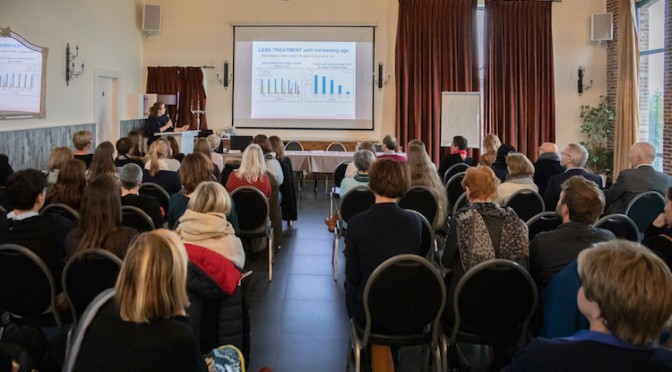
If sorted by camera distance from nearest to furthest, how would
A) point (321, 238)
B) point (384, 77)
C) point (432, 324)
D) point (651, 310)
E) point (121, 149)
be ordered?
point (651, 310)
point (432, 324)
point (121, 149)
point (321, 238)
point (384, 77)

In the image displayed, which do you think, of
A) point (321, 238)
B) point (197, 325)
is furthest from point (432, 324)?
point (321, 238)

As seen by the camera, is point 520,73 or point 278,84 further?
point 278,84

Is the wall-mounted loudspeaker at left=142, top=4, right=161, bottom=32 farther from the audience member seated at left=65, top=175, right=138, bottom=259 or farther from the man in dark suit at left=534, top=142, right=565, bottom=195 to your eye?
the audience member seated at left=65, top=175, right=138, bottom=259

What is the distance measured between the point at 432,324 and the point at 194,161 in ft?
7.76

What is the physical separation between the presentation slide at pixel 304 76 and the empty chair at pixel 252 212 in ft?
21.4

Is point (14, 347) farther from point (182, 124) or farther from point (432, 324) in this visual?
point (182, 124)

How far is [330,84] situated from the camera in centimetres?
1146

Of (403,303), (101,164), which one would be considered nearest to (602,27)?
(101,164)

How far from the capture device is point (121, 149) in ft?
20.2

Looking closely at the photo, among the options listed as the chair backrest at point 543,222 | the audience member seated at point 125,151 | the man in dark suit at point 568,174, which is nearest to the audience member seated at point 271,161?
the audience member seated at point 125,151

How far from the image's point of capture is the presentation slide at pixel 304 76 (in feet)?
37.3

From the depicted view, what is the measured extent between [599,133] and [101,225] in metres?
10.4

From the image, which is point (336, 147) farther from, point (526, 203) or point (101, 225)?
point (101, 225)

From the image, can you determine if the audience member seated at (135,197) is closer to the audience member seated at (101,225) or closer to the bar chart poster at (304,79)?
the audience member seated at (101,225)
